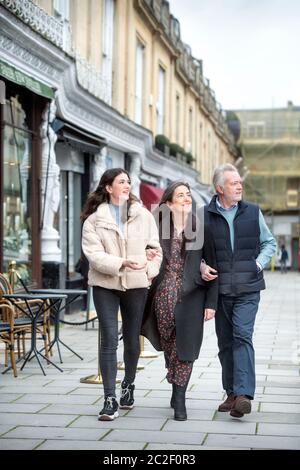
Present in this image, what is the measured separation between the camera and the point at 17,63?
12.1 m

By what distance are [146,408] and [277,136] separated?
52.1m

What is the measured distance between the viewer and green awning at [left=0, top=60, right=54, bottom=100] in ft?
35.9

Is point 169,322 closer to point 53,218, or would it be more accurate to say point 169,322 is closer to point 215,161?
A: point 53,218

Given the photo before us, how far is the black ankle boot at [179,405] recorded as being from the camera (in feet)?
20.7

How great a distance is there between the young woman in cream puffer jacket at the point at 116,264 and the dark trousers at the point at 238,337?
2.07 feet

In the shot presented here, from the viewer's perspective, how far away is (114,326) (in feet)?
20.8

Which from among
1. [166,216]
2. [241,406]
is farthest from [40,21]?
[241,406]

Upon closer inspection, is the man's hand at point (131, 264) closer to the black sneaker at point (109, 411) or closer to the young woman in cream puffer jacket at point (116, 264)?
the young woman in cream puffer jacket at point (116, 264)

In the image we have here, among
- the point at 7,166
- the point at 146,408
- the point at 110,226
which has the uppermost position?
the point at 7,166

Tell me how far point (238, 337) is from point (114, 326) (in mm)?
921

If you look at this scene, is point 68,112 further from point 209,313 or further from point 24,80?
point 209,313

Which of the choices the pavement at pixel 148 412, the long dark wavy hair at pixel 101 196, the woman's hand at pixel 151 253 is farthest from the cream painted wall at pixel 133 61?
the woman's hand at pixel 151 253
